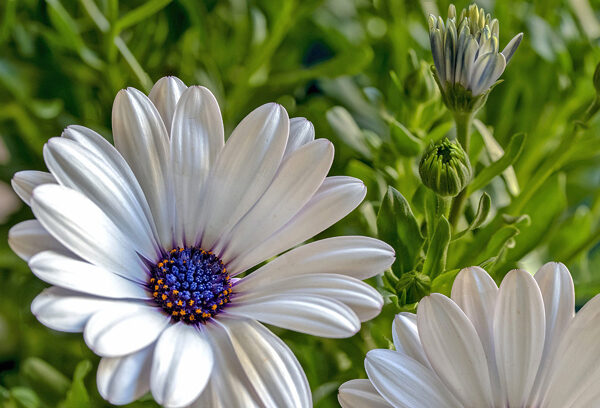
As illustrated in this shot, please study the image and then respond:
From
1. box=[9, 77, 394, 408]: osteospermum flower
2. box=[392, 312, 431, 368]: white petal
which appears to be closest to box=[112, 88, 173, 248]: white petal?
box=[9, 77, 394, 408]: osteospermum flower

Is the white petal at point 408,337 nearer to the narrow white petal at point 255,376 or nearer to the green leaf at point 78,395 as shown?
the narrow white petal at point 255,376

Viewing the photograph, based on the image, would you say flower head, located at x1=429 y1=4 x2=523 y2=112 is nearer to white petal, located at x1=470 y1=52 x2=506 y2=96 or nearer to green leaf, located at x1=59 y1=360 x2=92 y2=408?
white petal, located at x1=470 y1=52 x2=506 y2=96

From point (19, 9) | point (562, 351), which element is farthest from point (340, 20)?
point (562, 351)

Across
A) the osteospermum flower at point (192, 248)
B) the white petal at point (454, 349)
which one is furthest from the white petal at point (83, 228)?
the white petal at point (454, 349)

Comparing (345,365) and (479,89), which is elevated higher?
(479,89)

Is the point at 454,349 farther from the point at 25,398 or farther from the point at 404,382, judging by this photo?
the point at 25,398

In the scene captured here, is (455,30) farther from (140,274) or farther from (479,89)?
(140,274)
